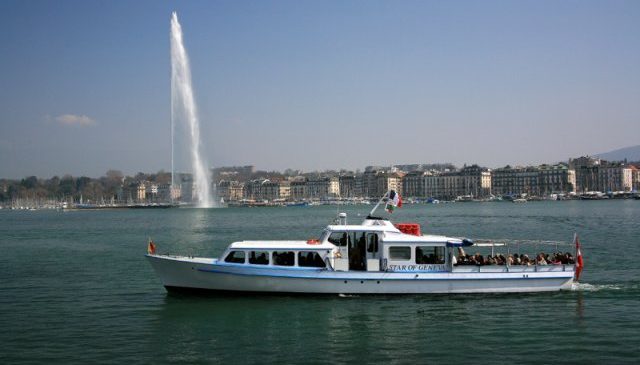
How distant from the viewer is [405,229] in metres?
23.7

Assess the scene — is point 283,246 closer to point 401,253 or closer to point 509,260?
point 401,253

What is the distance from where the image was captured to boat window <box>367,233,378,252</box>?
22766 mm

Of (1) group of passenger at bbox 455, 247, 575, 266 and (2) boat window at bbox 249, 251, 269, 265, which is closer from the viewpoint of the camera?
(2) boat window at bbox 249, 251, 269, 265

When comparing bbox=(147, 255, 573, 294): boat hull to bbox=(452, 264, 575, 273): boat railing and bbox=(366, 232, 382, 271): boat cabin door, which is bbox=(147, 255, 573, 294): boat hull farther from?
bbox=(366, 232, 382, 271): boat cabin door

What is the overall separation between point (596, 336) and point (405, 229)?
24.6 feet

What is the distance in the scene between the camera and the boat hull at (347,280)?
73.2ft

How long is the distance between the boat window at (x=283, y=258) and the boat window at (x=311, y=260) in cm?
26

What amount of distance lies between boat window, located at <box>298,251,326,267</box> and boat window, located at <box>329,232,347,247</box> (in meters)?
0.81

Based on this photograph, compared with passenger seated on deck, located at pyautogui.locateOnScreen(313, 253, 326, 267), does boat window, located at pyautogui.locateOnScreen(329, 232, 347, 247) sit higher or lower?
higher

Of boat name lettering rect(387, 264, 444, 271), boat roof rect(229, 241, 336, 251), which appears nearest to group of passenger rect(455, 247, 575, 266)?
boat name lettering rect(387, 264, 444, 271)

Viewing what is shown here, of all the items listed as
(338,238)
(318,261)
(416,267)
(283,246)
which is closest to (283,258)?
(283,246)

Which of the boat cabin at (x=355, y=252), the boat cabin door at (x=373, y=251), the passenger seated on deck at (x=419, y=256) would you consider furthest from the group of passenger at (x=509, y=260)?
the boat cabin door at (x=373, y=251)

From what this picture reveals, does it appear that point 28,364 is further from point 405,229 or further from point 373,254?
point 405,229

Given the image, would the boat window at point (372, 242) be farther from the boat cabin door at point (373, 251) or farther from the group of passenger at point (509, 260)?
the group of passenger at point (509, 260)
